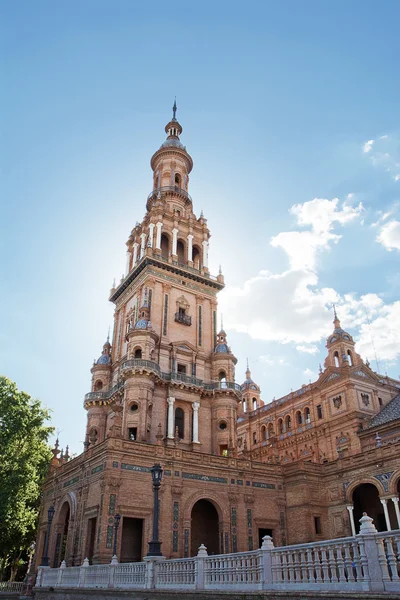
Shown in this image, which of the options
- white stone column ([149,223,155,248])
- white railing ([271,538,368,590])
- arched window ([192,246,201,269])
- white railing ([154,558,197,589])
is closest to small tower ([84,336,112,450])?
white stone column ([149,223,155,248])

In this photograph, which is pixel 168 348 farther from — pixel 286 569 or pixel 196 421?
pixel 286 569

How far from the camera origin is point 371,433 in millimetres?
44000

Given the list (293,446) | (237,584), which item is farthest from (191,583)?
(293,446)

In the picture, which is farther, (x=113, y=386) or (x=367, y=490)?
(x=113, y=386)

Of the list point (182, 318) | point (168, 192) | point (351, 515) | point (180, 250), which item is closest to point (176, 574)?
point (351, 515)

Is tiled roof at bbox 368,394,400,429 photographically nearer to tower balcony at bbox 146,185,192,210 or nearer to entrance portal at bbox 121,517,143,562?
entrance portal at bbox 121,517,143,562

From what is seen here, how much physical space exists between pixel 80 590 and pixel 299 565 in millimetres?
15004

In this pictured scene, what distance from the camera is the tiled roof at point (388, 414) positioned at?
4341 centimetres

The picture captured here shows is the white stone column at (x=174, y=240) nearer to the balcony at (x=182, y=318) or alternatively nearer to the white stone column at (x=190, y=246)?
the white stone column at (x=190, y=246)

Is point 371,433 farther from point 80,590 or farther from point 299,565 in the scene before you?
point 299,565

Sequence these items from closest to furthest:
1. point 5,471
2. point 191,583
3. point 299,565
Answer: point 299,565
point 191,583
point 5,471

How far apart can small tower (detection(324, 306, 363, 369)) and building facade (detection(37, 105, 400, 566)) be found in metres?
0.14

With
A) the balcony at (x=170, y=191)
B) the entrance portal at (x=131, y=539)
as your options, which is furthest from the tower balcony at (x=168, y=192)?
the entrance portal at (x=131, y=539)

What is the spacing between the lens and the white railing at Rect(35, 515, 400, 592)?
34.7 ft
